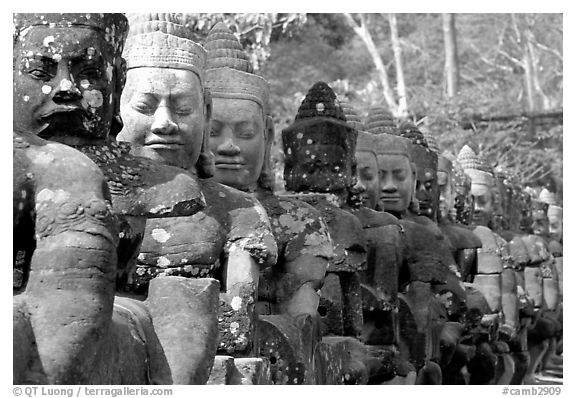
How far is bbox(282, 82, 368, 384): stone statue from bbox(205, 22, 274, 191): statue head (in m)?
0.89

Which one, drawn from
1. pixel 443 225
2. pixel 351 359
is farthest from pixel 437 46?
pixel 351 359

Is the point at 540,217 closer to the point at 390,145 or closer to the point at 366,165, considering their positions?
the point at 390,145

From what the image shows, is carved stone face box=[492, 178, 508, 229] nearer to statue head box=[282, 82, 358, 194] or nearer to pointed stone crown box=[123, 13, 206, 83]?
statue head box=[282, 82, 358, 194]

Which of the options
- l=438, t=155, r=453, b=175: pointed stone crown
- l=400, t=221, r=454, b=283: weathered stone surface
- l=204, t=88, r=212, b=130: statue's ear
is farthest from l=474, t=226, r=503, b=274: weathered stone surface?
l=204, t=88, r=212, b=130: statue's ear

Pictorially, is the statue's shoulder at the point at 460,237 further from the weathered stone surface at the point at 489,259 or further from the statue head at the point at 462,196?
the statue head at the point at 462,196

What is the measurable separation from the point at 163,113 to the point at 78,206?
189 centimetres

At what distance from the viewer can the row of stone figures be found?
11.3 ft

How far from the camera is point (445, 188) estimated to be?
11.2m

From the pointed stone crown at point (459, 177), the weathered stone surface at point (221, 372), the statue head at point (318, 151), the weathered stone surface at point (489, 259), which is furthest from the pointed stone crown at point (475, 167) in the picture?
the weathered stone surface at point (221, 372)

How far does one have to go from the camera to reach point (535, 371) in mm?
14633

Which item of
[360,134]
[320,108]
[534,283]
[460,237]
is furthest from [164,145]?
[534,283]

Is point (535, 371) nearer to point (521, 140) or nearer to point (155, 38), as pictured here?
point (521, 140)

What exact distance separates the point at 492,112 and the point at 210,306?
17.5 m

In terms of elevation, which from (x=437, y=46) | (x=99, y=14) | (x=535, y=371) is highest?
(x=437, y=46)
